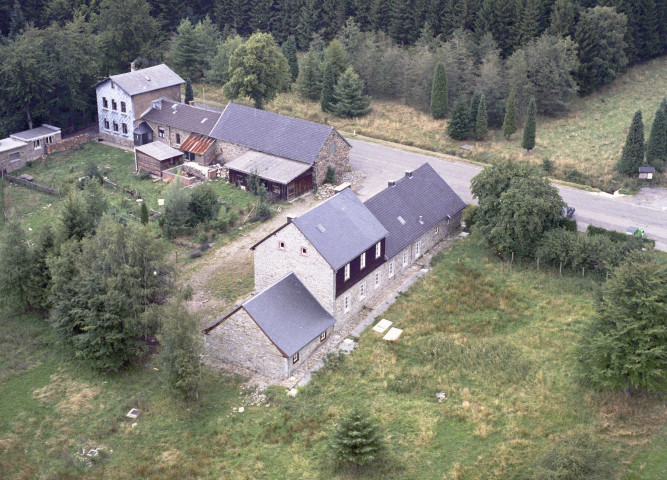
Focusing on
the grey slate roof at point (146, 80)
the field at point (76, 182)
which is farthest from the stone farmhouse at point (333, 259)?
the grey slate roof at point (146, 80)

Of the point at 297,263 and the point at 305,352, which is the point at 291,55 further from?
the point at 305,352

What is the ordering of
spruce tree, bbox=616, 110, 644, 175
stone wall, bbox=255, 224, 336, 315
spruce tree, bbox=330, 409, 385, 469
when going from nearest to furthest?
spruce tree, bbox=330, 409, 385, 469 → stone wall, bbox=255, 224, 336, 315 → spruce tree, bbox=616, 110, 644, 175

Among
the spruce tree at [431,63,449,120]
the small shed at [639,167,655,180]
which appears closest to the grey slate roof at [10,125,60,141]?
the spruce tree at [431,63,449,120]

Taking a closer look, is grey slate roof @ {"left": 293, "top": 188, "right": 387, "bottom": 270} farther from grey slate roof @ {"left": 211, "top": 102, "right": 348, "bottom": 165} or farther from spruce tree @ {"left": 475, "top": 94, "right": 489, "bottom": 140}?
spruce tree @ {"left": 475, "top": 94, "right": 489, "bottom": 140}

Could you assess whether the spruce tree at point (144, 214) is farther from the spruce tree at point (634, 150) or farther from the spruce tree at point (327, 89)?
the spruce tree at point (634, 150)

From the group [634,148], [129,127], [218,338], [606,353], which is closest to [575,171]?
[634,148]

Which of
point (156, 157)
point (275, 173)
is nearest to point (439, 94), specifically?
point (275, 173)

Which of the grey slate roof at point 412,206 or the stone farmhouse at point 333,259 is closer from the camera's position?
the stone farmhouse at point 333,259

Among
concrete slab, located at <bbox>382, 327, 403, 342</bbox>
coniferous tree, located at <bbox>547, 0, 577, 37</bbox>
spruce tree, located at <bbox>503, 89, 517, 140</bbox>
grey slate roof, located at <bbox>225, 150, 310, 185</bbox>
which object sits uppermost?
coniferous tree, located at <bbox>547, 0, 577, 37</bbox>
